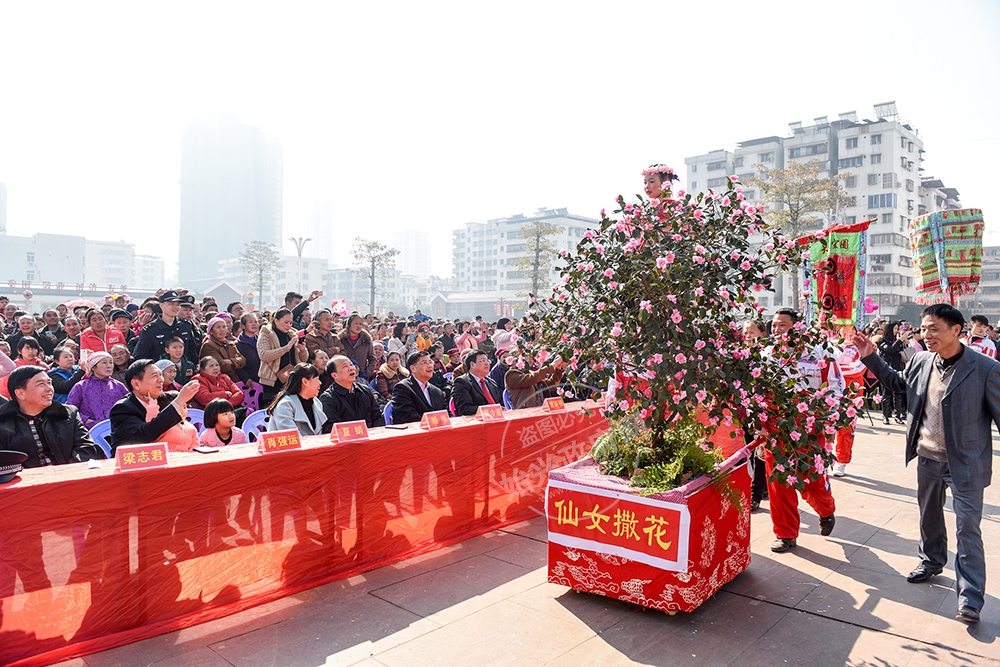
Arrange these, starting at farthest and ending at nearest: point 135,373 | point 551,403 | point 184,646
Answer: point 551,403, point 135,373, point 184,646

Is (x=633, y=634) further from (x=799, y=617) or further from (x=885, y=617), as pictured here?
(x=885, y=617)

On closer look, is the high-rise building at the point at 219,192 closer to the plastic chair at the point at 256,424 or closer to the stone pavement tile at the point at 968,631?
the plastic chair at the point at 256,424

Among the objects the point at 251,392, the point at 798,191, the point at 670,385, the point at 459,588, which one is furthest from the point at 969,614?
the point at 798,191

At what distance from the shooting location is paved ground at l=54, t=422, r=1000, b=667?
2.88 m

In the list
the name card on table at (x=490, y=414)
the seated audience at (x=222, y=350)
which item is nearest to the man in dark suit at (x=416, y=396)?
the name card on table at (x=490, y=414)

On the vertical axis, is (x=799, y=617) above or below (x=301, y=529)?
below

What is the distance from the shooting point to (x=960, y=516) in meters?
3.41

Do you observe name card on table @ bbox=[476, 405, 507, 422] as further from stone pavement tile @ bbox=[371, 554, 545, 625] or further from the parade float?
the parade float

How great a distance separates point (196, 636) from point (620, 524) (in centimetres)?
213

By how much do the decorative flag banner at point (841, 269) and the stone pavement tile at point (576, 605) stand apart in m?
2.71

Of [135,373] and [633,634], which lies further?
[135,373]

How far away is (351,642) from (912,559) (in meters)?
3.59

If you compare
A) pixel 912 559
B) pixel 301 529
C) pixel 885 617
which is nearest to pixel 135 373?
pixel 301 529

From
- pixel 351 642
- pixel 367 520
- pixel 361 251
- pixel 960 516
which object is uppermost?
pixel 361 251
